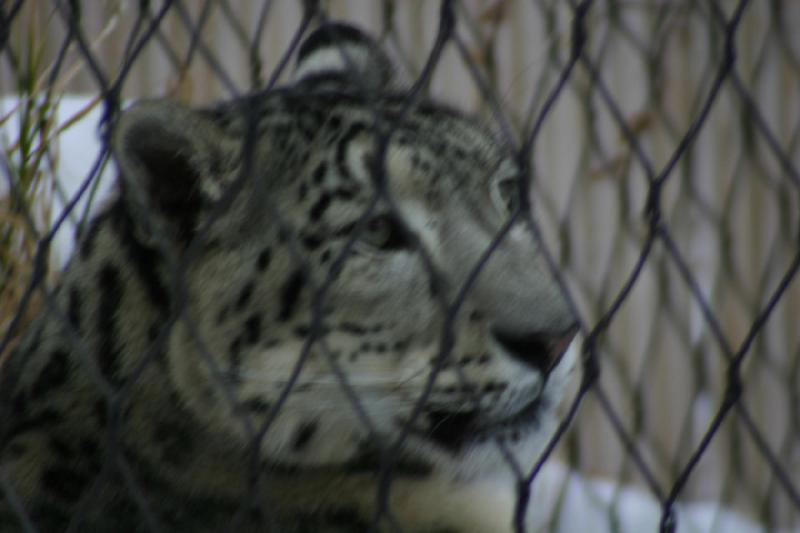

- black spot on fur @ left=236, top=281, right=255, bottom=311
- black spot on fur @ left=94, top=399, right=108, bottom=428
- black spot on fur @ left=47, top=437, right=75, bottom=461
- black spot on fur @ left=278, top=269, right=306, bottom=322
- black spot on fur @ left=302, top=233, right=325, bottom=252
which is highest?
black spot on fur @ left=302, top=233, right=325, bottom=252

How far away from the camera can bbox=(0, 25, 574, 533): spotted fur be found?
1359 mm

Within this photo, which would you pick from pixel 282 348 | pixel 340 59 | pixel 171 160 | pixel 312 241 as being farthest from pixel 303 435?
pixel 340 59

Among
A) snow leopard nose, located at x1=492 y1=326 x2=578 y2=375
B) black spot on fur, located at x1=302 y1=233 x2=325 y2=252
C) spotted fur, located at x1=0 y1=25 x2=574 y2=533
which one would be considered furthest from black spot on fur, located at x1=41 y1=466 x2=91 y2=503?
snow leopard nose, located at x1=492 y1=326 x2=578 y2=375

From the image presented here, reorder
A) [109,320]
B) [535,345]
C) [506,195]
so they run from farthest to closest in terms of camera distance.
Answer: [506,195]
[109,320]
[535,345]

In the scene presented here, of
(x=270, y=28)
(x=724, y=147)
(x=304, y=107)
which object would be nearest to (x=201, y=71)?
(x=270, y=28)

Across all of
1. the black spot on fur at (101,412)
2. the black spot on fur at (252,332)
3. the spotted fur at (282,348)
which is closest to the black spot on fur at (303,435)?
the spotted fur at (282,348)

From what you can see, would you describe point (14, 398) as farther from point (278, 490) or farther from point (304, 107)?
point (304, 107)

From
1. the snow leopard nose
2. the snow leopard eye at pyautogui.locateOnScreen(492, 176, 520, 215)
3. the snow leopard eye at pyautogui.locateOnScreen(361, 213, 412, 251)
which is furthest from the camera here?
the snow leopard eye at pyautogui.locateOnScreen(492, 176, 520, 215)

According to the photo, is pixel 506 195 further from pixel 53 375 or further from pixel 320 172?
pixel 53 375

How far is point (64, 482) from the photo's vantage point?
1.39 metres

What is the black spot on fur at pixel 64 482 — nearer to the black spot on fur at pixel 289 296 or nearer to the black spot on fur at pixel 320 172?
the black spot on fur at pixel 289 296

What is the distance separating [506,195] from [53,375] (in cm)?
60

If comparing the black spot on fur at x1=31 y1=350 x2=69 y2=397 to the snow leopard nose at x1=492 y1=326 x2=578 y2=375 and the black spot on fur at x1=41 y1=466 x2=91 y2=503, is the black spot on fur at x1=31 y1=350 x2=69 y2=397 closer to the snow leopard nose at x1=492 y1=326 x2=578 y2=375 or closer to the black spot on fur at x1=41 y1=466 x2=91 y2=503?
the black spot on fur at x1=41 y1=466 x2=91 y2=503

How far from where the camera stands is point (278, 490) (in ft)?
4.69
